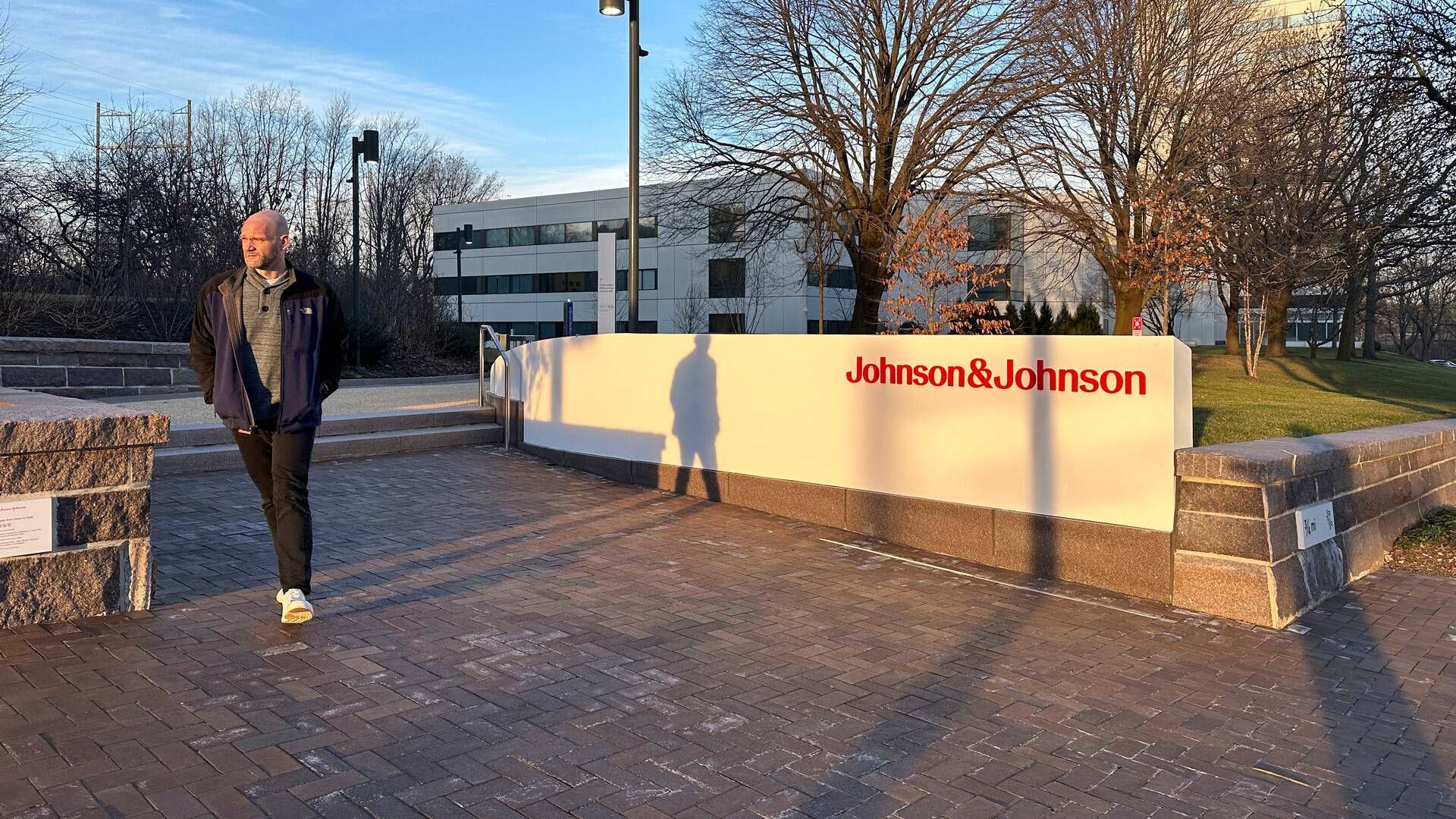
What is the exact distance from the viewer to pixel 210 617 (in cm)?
528

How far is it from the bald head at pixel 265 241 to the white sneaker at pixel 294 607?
59.0 inches

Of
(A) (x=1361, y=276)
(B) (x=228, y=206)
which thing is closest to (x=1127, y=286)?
(A) (x=1361, y=276)

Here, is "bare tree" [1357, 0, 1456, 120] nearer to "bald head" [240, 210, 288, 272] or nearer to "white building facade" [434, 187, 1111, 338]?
"bald head" [240, 210, 288, 272]

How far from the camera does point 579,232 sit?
217ft

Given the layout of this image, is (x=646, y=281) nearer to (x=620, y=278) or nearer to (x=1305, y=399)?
(x=620, y=278)

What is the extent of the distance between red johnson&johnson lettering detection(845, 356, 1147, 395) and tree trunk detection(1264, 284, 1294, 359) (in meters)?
18.4

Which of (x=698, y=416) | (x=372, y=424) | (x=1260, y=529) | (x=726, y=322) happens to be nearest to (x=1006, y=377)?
(x=1260, y=529)

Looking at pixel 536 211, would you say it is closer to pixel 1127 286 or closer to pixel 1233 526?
pixel 1127 286

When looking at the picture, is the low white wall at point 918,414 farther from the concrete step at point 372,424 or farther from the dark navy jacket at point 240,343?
the dark navy jacket at point 240,343

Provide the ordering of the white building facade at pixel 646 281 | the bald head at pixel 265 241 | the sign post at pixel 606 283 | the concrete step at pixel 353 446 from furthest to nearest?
1. the white building facade at pixel 646 281
2. the sign post at pixel 606 283
3. the concrete step at pixel 353 446
4. the bald head at pixel 265 241

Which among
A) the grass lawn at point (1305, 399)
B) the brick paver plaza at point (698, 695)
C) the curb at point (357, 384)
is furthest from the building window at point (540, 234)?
the brick paver plaza at point (698, 695)

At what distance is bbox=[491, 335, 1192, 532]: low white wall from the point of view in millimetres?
6484

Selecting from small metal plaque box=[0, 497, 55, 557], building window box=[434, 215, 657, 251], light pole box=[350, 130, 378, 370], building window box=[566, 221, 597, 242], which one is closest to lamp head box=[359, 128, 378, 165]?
light pole box=[350, 130, 378, 370]

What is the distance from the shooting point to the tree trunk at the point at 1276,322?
89.6 ft
